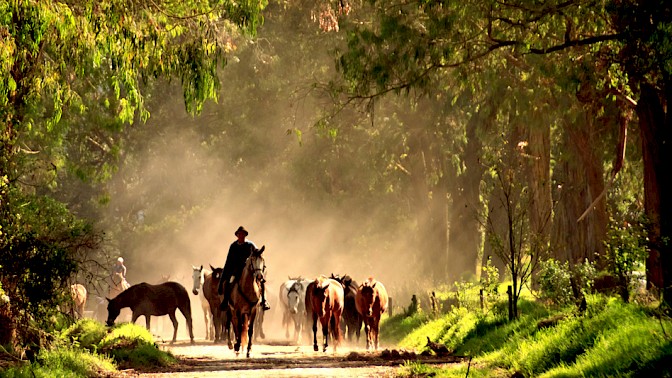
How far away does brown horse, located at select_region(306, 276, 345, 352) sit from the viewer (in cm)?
2372

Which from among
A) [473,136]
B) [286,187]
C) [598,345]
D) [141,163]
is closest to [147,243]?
[141,163]

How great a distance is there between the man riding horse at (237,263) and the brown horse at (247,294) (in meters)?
0.13

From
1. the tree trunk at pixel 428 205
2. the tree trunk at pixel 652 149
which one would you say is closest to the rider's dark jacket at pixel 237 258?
the tree trunk at pixel 652 149

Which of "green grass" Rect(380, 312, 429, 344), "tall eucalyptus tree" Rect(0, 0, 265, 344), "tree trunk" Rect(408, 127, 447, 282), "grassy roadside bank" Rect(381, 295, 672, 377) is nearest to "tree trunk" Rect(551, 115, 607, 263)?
"green grass" Rect(380, 312, 429, 344)

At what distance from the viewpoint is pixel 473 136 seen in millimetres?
43438

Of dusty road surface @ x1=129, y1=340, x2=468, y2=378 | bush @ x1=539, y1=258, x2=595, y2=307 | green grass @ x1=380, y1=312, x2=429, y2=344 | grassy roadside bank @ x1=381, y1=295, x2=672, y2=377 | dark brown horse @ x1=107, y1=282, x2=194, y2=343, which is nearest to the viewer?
grassy roadside bank @ x1=381, y1=295, x2=672, y2=377

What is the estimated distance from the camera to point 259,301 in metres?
22.7

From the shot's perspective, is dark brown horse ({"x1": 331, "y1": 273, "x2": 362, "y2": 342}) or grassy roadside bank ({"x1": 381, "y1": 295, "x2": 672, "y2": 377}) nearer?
grassy roadside bank ({"x1": 381, "y1": 295, "x2": 672, "y2": 377})

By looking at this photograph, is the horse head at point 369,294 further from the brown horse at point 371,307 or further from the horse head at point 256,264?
the horse head at point 256,264

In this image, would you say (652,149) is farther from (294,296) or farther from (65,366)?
(294,296)

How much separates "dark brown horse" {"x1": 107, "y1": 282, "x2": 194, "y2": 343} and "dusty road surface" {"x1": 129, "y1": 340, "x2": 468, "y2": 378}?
7410 mm

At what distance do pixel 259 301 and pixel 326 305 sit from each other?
6.15 ft

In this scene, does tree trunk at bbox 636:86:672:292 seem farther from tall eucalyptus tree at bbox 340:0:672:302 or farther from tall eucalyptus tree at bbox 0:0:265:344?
tall eucalyptus tree at bbox 0:0:265:344

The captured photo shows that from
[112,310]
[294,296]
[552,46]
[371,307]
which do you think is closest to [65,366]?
[371,307]
